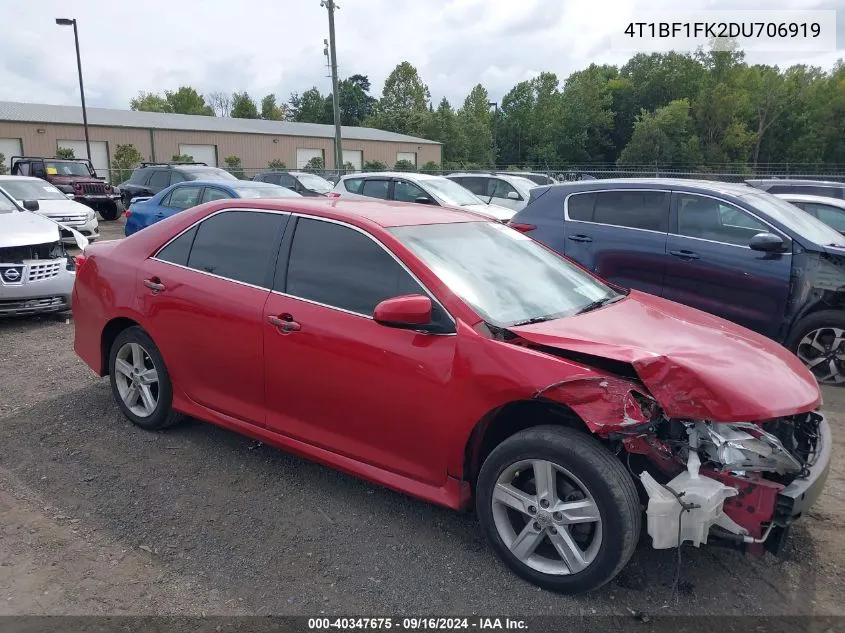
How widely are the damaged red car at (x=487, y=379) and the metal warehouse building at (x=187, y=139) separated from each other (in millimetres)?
31582

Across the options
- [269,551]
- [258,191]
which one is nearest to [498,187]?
[258,191]

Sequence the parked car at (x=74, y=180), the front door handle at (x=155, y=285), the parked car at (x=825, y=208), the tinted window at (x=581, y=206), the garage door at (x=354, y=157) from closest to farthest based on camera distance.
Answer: the front door handle at (x=155, y=285)
the tinted window at (x=581, y=206)
the parked car at (x=825, y=208)
the parked car at (x=74, y=180)
the garage door at (x=354, y=157)

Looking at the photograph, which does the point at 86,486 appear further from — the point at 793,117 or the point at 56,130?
the point at 793,117

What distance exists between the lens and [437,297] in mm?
3139

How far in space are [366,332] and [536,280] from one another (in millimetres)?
1014

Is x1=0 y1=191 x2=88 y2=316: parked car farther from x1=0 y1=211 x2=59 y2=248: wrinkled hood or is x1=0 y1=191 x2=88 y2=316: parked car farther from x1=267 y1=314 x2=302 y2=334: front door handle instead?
x1=267 y1=314 x2=302 y2=334: front door handle

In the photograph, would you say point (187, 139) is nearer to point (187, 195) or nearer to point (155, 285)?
point (187, 195)

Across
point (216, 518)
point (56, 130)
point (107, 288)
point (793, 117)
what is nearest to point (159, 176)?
point (107, 288)

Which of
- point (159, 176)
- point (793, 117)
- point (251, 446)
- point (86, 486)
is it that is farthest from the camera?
point (793, 117)

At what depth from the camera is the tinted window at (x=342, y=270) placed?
10.9 ft

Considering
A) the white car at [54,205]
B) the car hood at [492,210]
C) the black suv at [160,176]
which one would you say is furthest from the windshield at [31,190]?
the car hood at [492,210]

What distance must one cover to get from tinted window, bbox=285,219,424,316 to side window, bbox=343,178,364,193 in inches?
380

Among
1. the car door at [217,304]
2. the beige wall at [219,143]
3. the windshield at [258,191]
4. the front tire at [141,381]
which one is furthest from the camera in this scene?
the beige wall at [219,143]

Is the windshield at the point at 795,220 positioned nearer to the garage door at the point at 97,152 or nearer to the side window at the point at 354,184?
Result: the side window at the point at 354,184
